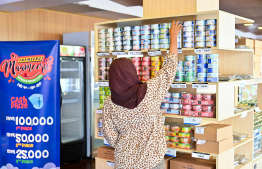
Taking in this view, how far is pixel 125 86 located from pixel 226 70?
1997 mm

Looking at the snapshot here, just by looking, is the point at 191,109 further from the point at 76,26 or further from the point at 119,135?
the point at 76,26

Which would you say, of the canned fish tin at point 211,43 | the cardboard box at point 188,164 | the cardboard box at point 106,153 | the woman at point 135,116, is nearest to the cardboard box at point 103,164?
the cardboard box at point 106,153

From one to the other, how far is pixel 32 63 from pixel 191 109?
5.91ft

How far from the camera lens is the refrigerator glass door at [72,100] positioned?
6.88 m

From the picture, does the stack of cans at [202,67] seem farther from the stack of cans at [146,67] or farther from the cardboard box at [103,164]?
the cardboard box at [103,164]

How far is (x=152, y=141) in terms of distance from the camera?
2920 millimetres

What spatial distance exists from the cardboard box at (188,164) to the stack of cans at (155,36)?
124 centimetres

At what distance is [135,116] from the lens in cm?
288

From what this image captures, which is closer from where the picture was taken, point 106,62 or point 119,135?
point 119,135

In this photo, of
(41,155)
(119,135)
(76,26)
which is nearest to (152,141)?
(119,135)

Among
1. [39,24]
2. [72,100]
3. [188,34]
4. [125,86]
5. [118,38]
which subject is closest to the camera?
[125,86]

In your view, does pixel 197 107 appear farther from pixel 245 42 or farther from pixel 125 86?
pixel 245 42

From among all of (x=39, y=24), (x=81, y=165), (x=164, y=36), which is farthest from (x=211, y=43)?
(x=39, y=24)

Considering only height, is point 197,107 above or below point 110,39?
below
